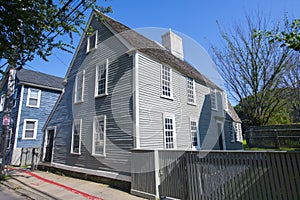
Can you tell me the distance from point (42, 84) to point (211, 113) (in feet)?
51.2

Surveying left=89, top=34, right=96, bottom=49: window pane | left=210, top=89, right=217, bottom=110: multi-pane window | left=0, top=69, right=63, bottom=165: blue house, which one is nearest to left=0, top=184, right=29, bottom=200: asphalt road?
left=0, top=69, right=63, bottom=165: blue house

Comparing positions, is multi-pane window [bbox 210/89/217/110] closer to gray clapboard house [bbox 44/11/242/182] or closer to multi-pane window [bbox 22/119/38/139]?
→ gray clapboard house [bbox 44/11/242/182]

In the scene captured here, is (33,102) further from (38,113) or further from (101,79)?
(101,79)

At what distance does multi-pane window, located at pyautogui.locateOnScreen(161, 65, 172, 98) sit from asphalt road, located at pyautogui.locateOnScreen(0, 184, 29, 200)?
7.32m

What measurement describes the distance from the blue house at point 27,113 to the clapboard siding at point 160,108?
1205 cm

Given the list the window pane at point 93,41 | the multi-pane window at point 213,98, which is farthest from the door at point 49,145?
the multi-pane window at point 213,98

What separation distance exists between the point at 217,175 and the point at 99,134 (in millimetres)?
5971

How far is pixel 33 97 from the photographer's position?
1547cm

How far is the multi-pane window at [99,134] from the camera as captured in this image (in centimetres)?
812

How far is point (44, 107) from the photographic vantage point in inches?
629

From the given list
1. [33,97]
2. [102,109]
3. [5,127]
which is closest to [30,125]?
[33,97]

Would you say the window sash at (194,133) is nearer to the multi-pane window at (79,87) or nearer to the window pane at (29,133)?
the multi-pane window at (79,87)

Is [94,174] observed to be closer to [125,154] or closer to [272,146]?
[125,154]

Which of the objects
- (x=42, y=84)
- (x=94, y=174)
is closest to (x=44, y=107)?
(x=42, y=84)
